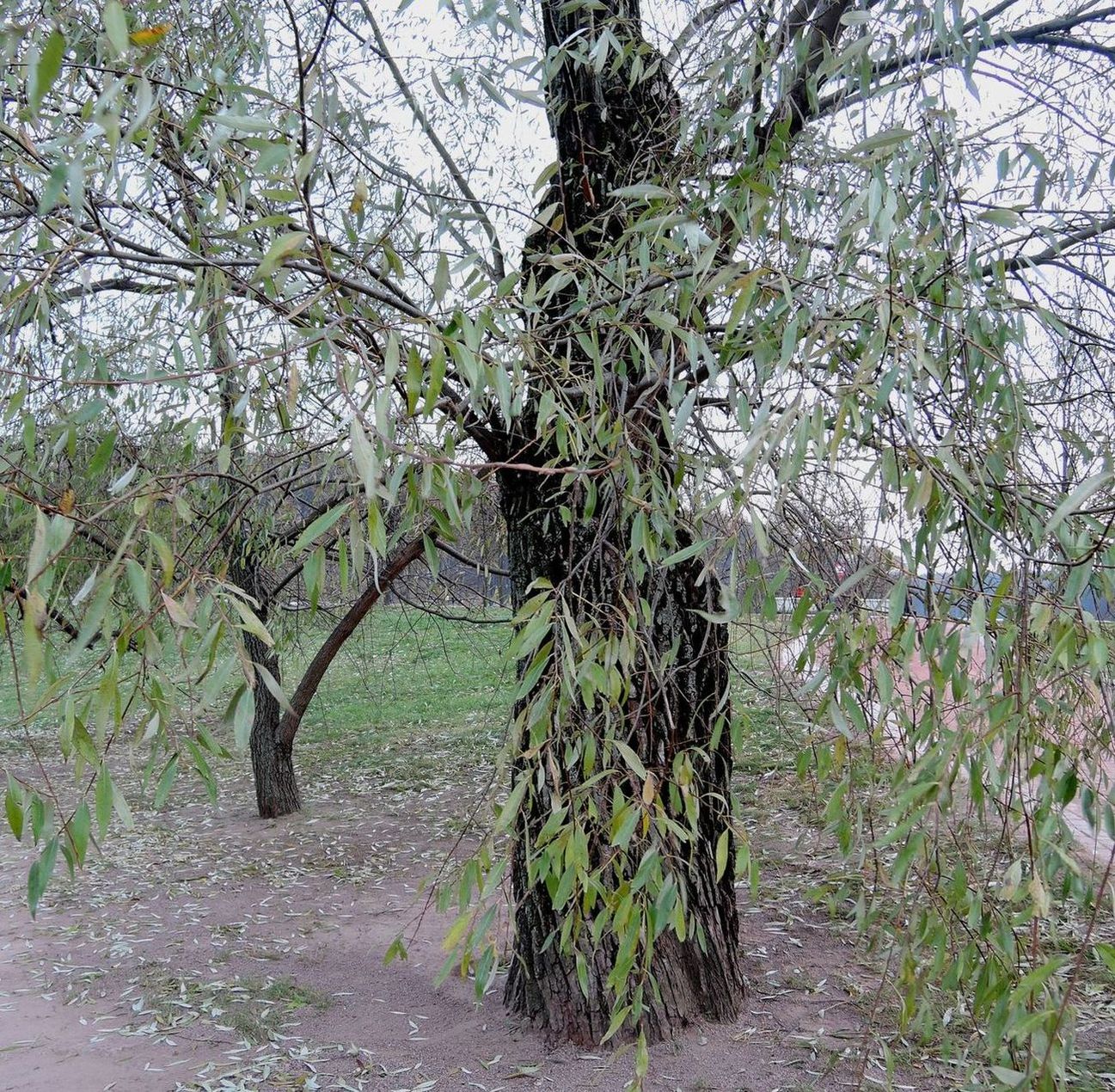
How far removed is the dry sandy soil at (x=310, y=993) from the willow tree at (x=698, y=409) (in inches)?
8.9

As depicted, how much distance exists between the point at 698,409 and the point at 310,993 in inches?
91.5

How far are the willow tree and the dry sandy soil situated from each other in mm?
227

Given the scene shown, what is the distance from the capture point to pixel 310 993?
3.17 meters

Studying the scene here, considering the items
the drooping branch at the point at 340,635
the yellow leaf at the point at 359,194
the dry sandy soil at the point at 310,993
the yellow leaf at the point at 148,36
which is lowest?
the dry sandy soil at the point at 310,993

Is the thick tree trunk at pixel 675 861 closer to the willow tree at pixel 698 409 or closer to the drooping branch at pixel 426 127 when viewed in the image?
the willow tree at pixel 698 409

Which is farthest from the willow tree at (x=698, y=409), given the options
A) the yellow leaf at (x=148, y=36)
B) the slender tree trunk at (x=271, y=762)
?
the slender tree trunk at (x=271, y=762)

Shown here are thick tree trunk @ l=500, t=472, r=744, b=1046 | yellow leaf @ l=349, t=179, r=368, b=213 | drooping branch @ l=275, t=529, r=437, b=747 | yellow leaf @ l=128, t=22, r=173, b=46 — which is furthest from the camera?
drooping branch @ l=275, t=529, r=437, b=747

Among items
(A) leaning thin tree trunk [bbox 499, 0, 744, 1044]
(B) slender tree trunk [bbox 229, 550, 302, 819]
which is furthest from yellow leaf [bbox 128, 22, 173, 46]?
(B) slender tree trunk [bbox 229, 550, 302, 819]

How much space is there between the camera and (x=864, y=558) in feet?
6.53

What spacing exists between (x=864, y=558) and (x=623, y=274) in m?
0.78

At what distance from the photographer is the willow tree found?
4.32ft

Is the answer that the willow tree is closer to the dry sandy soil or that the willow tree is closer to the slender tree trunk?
the dry sandy soil

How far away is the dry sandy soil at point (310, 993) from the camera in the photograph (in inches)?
99.8

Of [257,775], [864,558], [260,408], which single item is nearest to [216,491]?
[260,408]
